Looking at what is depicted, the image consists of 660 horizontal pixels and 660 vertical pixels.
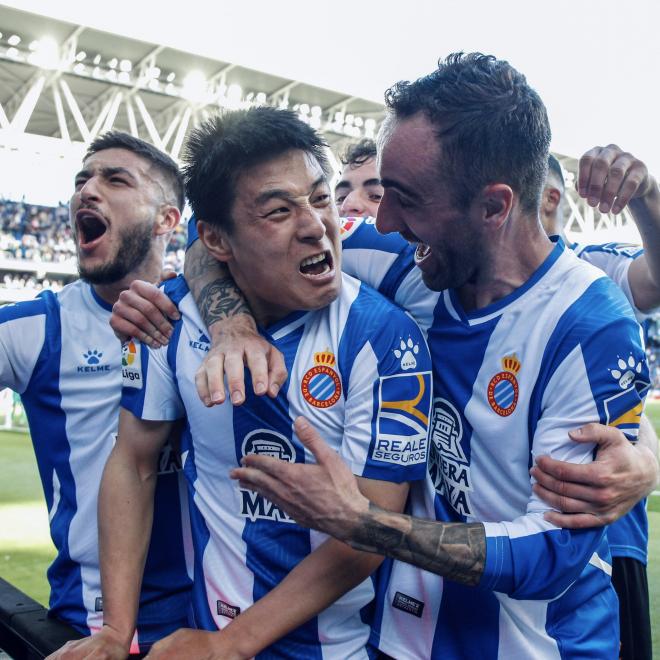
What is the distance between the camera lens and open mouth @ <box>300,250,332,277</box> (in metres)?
1.81

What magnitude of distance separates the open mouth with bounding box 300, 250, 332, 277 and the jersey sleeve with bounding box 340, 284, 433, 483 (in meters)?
0.17

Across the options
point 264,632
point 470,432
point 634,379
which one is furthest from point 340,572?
point 634,379

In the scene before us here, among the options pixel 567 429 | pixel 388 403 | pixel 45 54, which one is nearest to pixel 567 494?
pixel 567 429

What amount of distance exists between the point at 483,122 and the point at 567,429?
0.72 metres

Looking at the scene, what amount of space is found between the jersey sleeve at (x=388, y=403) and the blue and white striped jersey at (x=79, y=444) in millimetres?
730

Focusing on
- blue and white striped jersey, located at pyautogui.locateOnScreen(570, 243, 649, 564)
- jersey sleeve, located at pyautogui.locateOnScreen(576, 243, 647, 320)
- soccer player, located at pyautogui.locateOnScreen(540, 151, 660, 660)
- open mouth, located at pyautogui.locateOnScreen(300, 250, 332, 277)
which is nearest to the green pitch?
soccer player, located at pyautogui.locateOnScreen(540, 151, 660, 660)

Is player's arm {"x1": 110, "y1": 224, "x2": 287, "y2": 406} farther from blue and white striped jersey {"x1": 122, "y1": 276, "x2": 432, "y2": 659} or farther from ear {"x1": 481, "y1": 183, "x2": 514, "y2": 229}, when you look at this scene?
ear {"x1": 481, "y1": 183, "x2": 514, "y2": 229}

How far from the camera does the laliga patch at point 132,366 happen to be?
1918 mm

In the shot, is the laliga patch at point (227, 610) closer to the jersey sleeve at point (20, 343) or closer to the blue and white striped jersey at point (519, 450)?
the blue and white striped jersey at point (519, 450)

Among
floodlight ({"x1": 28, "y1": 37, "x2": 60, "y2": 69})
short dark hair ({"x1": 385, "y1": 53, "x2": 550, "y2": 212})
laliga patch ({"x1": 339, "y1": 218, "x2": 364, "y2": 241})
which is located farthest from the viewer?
floodlight ({"x1": 28, "y1": 37, "x2": 60, "y2": 69})

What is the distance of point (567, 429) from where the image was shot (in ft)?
5.08

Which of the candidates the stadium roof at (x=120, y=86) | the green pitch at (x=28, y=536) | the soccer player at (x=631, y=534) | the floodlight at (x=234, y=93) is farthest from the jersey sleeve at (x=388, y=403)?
the floodlight at (x=234, y=93)

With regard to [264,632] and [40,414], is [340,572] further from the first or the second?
[40,414]

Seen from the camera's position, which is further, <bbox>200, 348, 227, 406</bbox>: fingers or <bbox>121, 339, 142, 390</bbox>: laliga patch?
<bbox>121, 339, 142, 390</bbox>: laliga patch
